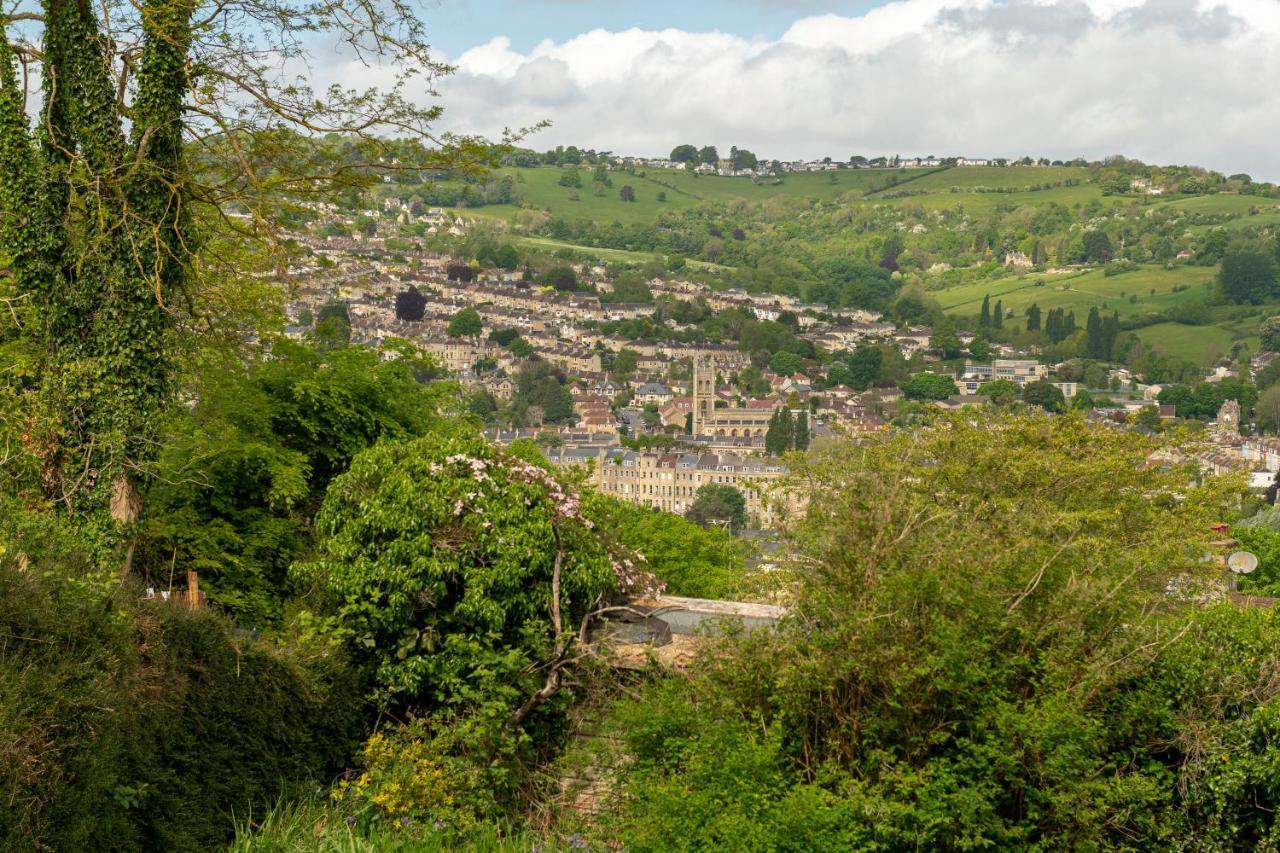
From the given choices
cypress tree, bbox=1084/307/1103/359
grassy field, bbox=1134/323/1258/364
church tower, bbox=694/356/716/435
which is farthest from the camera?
cypress tree, bbox=1084/307/1103/359

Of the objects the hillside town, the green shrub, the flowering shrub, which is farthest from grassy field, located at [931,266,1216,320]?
the green shrub

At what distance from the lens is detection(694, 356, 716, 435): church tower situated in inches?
4187

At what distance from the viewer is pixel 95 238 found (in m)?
8.14

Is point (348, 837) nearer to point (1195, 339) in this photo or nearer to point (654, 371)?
point (654, 371)

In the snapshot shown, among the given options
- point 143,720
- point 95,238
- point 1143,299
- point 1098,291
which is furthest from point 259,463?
point 1098,291

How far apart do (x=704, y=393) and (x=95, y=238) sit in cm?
10152

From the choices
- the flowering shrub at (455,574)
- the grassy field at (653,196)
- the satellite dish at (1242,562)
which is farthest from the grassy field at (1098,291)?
the flowering shrub at (455,574)

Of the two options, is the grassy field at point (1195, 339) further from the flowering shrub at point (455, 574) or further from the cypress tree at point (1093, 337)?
the flowering shrub at point (455, 574)

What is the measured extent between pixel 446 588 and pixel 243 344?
307cm

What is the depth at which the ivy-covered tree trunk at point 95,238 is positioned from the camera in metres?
8.01

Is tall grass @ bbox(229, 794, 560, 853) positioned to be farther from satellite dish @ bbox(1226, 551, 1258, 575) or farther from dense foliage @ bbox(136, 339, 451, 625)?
satellite dish @ bbox(1226, 551, 1258, 575)

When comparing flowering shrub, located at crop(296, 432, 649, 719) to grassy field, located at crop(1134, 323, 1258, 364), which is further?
grassy field, located at crop(1134, 323, 1258, 364)

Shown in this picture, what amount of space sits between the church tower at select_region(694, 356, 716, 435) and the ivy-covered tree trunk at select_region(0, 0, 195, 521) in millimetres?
97220

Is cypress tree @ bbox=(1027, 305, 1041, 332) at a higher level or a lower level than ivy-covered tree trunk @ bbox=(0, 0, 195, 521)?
lower
